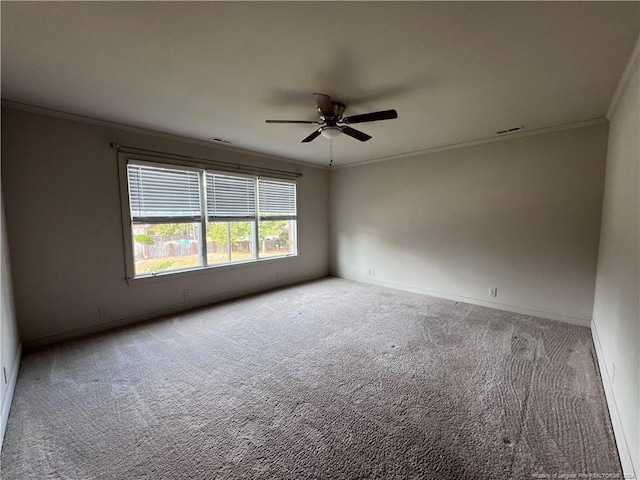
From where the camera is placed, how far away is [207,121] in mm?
3146

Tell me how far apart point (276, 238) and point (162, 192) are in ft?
6.87

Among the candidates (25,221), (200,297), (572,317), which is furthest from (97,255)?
(572,317)

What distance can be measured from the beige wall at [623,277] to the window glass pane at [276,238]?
4.35 metres

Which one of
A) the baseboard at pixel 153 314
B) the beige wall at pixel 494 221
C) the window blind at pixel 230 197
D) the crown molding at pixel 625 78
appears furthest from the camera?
the window blind at pixel 230 197

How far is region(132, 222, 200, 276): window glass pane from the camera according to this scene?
Result: 3.57m

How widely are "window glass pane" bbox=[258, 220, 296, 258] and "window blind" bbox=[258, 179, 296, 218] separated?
164 millimetres

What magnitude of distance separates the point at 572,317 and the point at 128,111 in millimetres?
5638

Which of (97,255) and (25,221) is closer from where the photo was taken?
(25,221)

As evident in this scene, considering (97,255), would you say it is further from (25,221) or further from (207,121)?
(207,121)

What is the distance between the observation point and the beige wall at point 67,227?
2.72 metres

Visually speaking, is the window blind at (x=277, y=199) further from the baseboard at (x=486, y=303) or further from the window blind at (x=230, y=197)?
the baseboard at (x=486, y=303)

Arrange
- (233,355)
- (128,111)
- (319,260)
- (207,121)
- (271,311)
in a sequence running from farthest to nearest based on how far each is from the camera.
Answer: (319,260) < (271,311) < (207,121) < (128,111) < (233,355)

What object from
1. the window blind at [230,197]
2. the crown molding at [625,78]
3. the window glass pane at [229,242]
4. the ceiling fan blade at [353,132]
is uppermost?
the crown molding at [625,78]

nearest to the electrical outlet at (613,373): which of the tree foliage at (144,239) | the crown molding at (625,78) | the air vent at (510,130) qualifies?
the crown molding at (625,78)
